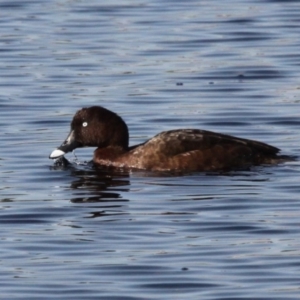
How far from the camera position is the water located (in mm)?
9289

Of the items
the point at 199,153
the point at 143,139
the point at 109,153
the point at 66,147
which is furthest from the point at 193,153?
the point at 143,139

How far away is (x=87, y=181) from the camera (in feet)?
42.9

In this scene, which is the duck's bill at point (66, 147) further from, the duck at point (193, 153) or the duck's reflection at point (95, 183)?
the duck's reflection at point (95, 183)

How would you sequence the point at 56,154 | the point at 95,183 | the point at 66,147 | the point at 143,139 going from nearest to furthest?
the point at 95,183
the point at 56,154
the point at 66,147
the point at 143,139

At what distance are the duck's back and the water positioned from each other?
22cm

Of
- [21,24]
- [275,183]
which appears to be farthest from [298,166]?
[21,24]

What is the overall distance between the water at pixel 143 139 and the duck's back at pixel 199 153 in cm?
22

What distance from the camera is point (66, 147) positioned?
542 inches

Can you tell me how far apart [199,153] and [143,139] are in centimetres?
176

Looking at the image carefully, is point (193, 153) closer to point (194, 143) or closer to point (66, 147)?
point (194, 143)

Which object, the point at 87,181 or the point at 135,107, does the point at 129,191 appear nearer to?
the point at 87,181

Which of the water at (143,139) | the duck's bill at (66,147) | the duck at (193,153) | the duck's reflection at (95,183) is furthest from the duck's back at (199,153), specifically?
the duck's bill at (66,147)

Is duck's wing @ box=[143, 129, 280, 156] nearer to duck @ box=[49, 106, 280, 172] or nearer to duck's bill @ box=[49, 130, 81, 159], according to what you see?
duck @ box=[49, 106, 280, 172]

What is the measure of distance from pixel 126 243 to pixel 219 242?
0.69 meters
